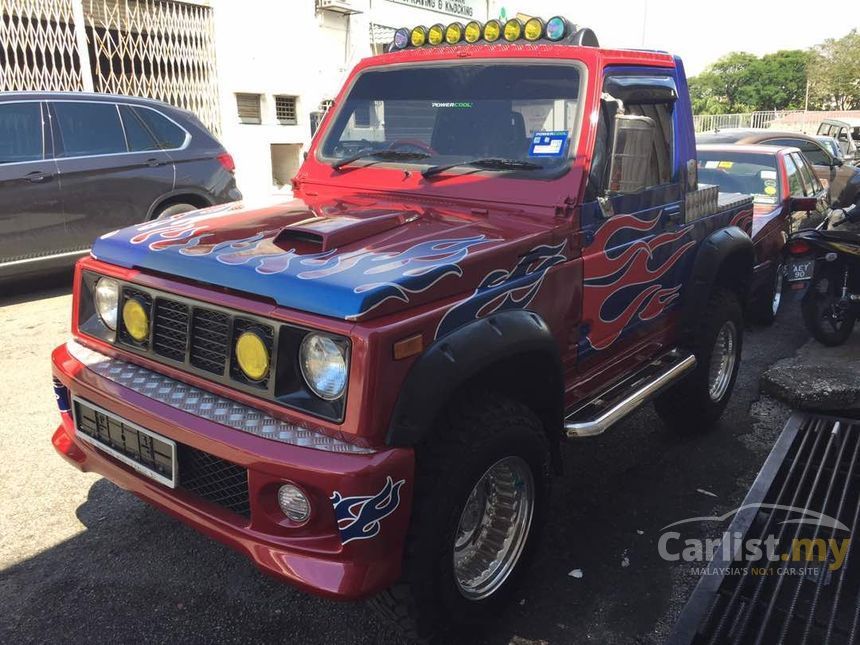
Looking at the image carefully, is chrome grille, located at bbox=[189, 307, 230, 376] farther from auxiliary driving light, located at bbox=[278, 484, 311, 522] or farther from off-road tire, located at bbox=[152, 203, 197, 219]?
off-road tire, located at bbox=[152, 203, 197, 219]

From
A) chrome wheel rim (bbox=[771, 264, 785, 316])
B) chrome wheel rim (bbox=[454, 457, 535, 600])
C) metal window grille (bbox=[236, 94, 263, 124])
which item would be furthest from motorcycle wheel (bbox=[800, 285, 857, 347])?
metal window grille (bbox=[236, 94, 263, 124])

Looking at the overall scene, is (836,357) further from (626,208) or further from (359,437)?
(359,437)

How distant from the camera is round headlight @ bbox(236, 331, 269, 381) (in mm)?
2100

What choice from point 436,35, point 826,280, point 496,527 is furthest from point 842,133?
point 496,527

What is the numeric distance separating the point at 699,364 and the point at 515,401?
178 cm

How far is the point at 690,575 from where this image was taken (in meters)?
2.89

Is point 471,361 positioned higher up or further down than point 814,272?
higher up

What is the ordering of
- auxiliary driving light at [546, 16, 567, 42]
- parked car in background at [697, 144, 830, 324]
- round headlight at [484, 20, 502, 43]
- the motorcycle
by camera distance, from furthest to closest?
parked car in background at [697, 144, 830, 324] < the motorcycle < round headlight at [484, 20, 502, 43] < auxiliary driving light at [546, 16, 567, 42]

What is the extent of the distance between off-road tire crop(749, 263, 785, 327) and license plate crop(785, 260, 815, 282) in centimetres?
32

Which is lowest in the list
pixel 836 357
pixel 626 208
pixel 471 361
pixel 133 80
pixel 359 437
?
pixel 836 357

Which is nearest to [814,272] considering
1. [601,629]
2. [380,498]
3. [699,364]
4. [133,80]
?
[699,364]

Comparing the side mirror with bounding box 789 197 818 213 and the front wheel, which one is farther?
the side mirror with bounding box 789 197 818 213

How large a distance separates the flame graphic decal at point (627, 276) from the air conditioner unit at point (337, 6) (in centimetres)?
1174

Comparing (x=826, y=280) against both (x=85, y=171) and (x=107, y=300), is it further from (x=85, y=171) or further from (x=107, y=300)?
(x=85, y=171)
